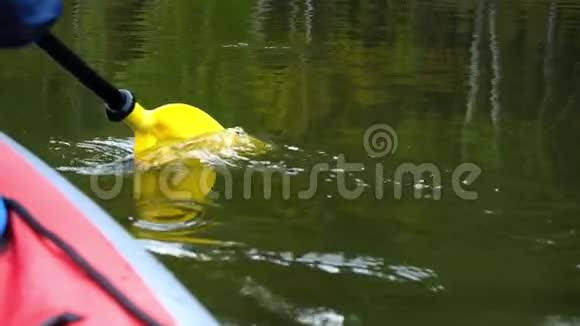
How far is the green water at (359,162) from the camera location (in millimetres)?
2889

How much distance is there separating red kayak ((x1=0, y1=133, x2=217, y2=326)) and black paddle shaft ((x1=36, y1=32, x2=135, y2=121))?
1320 millimetres

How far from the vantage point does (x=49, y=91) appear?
19.5 ft

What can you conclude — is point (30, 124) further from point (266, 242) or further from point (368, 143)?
point (266, 242)

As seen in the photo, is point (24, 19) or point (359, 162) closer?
point (24, 19)

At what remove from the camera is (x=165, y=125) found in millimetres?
4230

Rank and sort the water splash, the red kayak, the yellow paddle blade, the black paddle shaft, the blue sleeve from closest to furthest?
the red kayak → the blue sleeve → the water splash → the black paddle shaft → the yellow paddle blade

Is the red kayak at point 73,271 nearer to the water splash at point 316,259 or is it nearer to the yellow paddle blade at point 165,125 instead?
the water splash at point 316,259

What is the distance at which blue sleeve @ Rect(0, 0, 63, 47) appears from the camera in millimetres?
1519

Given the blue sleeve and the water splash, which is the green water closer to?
the water splash

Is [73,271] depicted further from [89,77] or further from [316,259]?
[89,77]

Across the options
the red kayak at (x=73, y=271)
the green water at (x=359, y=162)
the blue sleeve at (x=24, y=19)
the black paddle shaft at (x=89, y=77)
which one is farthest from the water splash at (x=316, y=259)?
the blue sleeve at (x=24, y=19)

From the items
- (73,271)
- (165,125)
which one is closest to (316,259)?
(165,125)

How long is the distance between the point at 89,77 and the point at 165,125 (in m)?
0.75

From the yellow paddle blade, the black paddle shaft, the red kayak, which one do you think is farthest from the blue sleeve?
the yellow paddle blade
